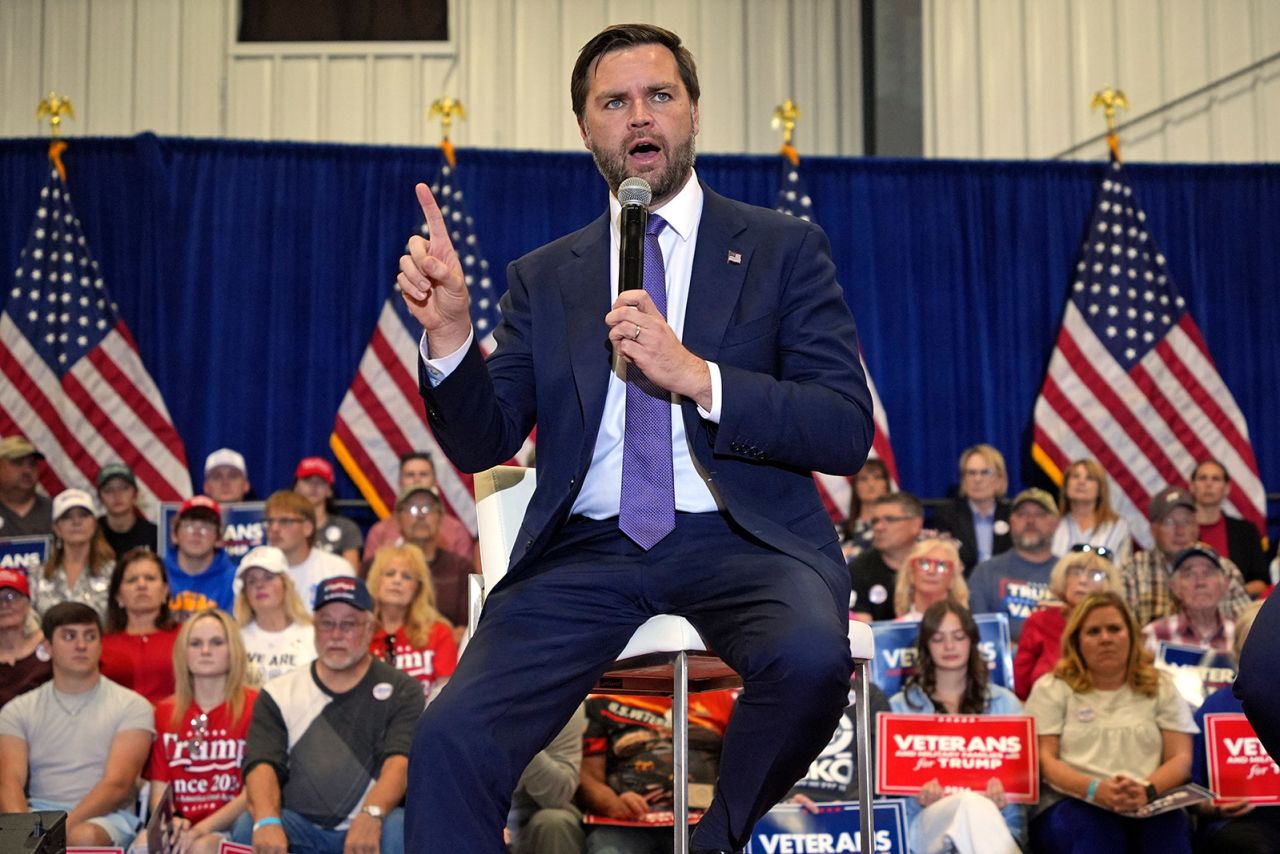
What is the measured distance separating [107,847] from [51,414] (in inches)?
181

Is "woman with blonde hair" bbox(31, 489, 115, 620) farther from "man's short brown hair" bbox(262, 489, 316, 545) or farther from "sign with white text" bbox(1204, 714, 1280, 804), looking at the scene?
"sign with white text" bbox(1204, 714, 1280, 804)

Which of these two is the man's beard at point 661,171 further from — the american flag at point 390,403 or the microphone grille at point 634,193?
the american flag at point 390,403

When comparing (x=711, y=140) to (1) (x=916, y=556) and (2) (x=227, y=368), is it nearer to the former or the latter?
(2) (x=227, y=368)

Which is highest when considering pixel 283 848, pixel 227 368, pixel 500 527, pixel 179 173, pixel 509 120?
pixel 509 120

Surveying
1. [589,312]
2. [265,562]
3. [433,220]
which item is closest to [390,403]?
[265,562]

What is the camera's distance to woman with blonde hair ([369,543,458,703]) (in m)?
6.00

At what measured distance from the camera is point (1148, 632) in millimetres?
6426

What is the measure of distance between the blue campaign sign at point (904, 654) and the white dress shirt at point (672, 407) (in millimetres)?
3174

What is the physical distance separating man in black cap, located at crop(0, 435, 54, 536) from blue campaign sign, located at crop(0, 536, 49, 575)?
2.20ft

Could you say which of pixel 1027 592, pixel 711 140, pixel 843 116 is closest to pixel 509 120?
pixel 711 140

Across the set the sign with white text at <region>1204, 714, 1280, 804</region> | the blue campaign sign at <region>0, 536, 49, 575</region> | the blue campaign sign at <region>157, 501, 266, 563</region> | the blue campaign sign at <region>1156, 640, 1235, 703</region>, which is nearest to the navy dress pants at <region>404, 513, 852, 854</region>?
the sign with white text at <region>1204, 714, 1280, 804</region>

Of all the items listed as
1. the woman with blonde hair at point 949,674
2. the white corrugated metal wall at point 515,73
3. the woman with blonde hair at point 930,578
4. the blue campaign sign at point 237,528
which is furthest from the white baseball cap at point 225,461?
the woman with blonde hair at point 949,674

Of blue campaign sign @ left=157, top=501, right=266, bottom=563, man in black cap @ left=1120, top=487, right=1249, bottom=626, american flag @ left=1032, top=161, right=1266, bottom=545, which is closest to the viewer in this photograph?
man in black cap @ left=1120, top=487, right=1249, bottom=626

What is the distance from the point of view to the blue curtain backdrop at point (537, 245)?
950 centimetres
